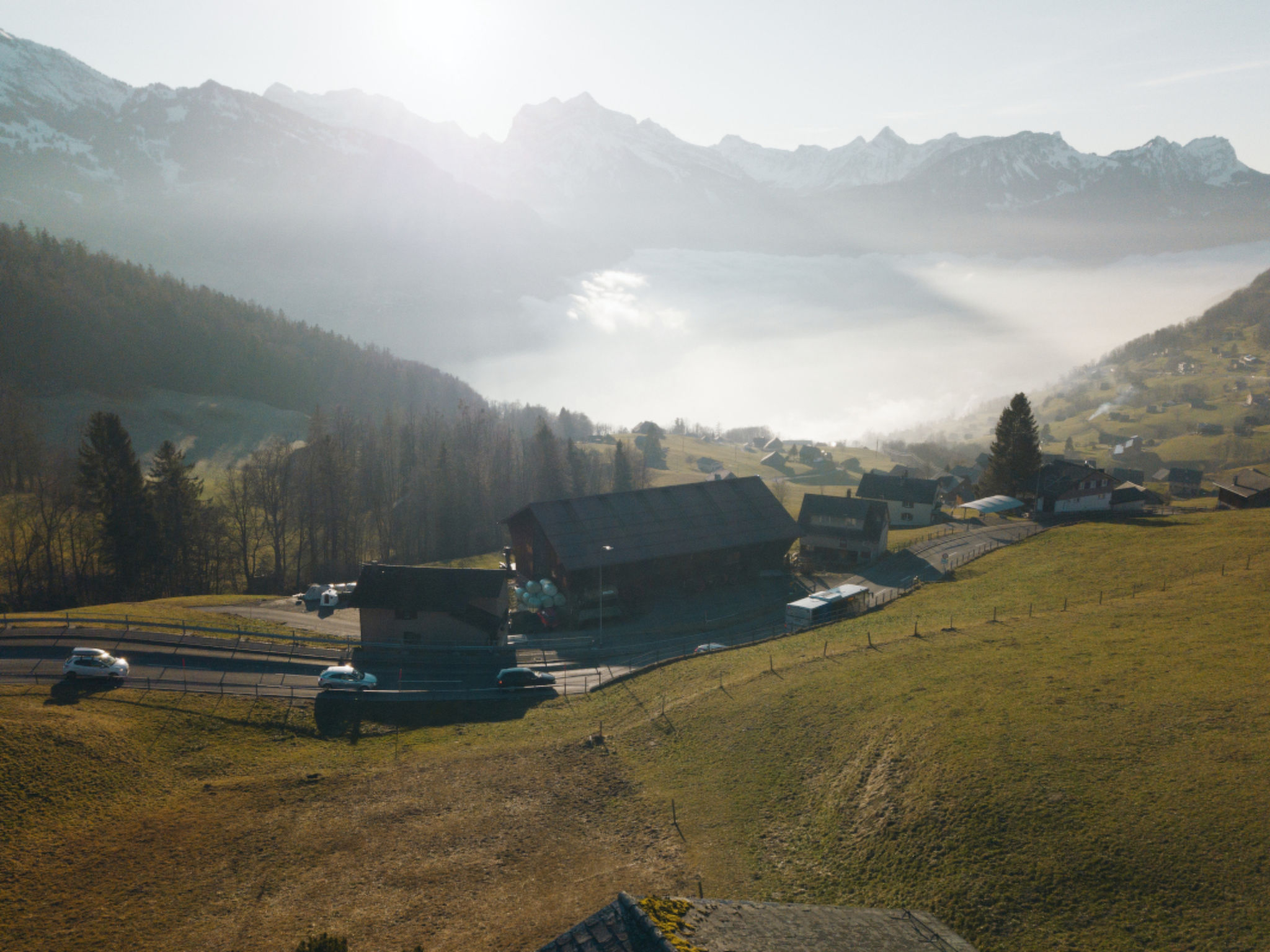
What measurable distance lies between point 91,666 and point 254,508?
223 ft

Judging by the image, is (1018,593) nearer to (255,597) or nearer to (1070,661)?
(1070,661)

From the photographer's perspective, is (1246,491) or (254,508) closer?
(1246,491)

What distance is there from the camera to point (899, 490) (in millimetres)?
101938

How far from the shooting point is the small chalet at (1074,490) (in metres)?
83.3

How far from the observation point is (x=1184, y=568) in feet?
155

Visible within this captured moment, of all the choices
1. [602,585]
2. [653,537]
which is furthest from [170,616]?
[653,537]

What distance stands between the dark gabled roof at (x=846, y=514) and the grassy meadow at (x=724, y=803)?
42533 millimetres

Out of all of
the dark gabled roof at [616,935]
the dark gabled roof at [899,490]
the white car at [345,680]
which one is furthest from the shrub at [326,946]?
the dark gabled roof at [899,490]

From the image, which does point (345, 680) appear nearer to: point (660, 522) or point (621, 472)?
point (660, 522)

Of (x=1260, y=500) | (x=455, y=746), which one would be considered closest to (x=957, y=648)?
(x=455, y=746)

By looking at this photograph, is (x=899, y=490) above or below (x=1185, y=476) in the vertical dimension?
above

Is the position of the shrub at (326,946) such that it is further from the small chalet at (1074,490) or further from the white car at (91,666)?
the small chalet at (1074,490)

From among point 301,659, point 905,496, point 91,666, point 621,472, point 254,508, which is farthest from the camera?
point 621,472

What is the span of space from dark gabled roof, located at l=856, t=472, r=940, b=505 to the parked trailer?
144 ft
